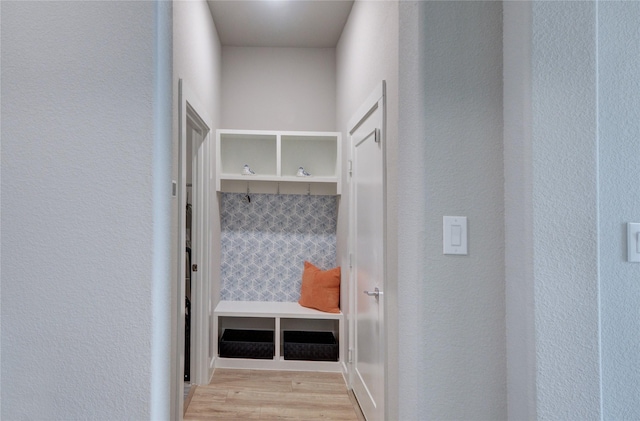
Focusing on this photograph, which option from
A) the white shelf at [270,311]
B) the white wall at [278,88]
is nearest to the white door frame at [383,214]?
the white shelf at [270,311]

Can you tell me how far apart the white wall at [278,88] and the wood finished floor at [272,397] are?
2129mm

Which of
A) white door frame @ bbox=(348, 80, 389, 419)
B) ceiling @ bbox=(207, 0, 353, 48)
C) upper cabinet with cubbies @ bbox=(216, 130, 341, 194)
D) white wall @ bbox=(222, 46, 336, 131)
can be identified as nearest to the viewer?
white door frame @ bbox=(348, 80, 389, 419)

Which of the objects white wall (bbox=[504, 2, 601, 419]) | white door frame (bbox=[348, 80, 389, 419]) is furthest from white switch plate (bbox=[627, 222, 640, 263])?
white door frame (bbox=[348, 80, 389, 419])

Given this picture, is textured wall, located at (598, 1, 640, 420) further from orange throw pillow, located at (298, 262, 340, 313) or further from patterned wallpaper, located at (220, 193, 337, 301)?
patterned wallpaper, located at (220, 193, 337, 301)

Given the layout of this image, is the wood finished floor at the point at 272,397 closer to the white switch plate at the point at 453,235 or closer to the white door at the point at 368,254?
the white door at the point at 368,254

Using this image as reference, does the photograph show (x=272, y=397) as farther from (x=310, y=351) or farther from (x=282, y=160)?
Answer: (x=282, y=160)

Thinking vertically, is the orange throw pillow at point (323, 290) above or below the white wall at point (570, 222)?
below

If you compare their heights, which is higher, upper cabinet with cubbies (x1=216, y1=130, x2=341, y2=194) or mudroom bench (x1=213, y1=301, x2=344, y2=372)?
upper cabinet with cubbies (x1=216, y1=130, x2=341, y2=194)

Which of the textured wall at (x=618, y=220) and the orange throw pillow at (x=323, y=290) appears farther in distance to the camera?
the orange throw pillow at (x=323, y=290)

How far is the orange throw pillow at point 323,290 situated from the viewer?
344cm

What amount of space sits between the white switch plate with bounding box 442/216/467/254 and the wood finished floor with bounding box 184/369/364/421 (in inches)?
71.0

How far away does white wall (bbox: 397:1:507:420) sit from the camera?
1269mm

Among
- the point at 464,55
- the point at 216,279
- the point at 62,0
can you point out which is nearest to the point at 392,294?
the point at 464,55

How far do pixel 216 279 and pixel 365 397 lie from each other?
1.60 meters
